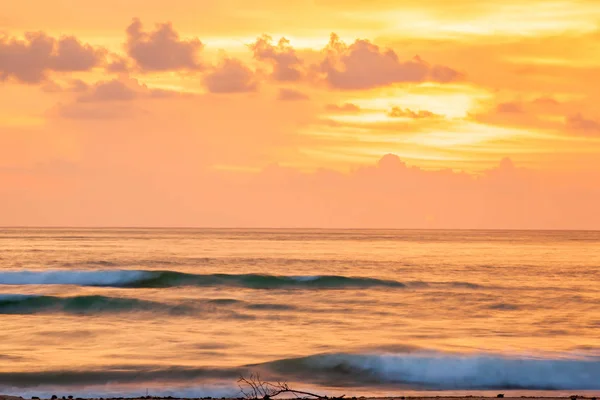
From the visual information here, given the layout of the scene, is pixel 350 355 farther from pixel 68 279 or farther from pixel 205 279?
pixel 68 279

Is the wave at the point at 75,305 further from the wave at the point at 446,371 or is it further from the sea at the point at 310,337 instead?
the wave at the point at 446,371

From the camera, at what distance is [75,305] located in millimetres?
30562

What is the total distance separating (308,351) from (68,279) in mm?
28825

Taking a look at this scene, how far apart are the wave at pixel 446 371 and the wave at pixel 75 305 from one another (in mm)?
12181

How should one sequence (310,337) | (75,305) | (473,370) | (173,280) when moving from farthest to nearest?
1. (173,280)
2. (75,305)
3. (310,337)
4. (473,370)

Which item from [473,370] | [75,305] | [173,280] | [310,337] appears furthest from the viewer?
[173,280]

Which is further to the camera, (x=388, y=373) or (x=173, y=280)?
(x=173, y=280)

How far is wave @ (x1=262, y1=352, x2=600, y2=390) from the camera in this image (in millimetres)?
16500

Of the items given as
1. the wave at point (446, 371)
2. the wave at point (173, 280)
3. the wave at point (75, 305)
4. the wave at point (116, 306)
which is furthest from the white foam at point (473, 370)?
the wave at point (173, 280)

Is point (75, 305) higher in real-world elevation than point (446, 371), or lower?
higher

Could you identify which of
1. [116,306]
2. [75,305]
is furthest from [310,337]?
[75,305]

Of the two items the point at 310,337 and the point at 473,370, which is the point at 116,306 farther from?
the point at 473,370

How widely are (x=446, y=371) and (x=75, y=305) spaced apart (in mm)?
17822

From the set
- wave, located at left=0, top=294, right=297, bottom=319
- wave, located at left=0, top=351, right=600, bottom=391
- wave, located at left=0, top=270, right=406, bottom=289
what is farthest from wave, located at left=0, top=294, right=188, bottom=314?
wave, located at left=0, top=351, right=600, bottom=391
